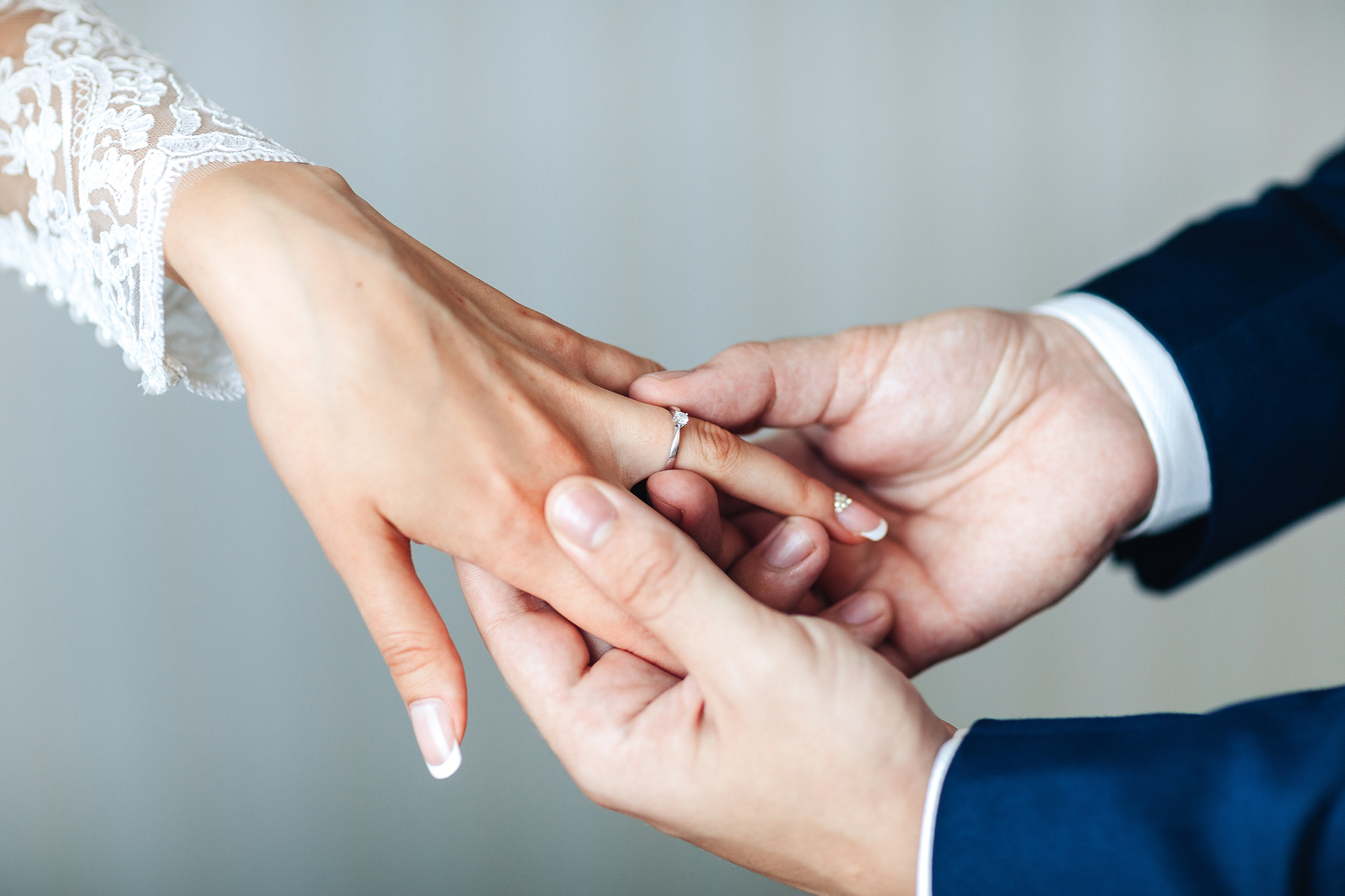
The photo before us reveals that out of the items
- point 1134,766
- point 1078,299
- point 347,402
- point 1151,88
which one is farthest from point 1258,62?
point 347,402

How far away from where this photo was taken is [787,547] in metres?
1.22

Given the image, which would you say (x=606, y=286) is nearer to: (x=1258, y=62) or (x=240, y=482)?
(x=240, y=482)

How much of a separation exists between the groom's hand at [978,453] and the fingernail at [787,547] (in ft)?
0.64

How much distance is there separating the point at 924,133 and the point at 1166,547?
167cm

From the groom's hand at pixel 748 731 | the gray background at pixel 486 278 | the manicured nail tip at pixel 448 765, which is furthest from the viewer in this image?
the gray background at pixel 486 278

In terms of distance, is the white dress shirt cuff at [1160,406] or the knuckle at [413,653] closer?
the knuckle at [413,653]

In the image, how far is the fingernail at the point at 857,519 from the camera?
131cm

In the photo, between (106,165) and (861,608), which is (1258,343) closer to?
(861,608)

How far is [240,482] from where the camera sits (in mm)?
2506

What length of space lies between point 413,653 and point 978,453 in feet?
3.06

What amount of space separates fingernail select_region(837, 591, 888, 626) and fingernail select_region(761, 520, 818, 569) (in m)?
0.18

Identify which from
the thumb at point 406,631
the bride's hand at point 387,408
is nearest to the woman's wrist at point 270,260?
the bride's hand at point 387,408

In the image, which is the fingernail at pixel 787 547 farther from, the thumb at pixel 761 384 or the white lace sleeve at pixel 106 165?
the white lace sleeve at pixel 106 165

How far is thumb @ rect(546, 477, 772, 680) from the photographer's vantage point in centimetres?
86
